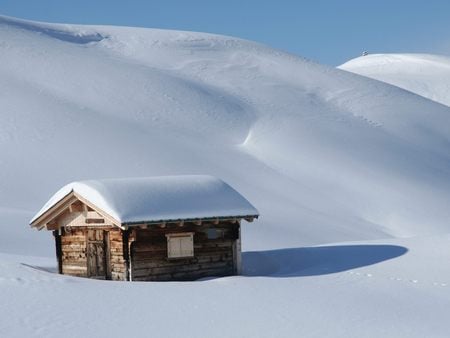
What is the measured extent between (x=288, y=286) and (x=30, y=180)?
24373mm

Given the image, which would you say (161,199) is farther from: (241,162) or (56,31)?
(56,31)

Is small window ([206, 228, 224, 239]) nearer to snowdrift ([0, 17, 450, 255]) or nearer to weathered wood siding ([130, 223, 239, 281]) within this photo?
weathered wood siding ([130, 223, 239, 281])

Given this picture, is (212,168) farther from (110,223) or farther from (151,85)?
(110,223)

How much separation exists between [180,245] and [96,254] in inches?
Result: 100

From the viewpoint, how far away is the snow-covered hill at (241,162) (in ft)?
50.0

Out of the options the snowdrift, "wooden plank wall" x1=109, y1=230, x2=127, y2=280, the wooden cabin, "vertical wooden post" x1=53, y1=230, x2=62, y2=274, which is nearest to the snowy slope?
the snowdrift

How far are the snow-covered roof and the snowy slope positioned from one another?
102637 mm

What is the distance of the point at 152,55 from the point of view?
75875mm

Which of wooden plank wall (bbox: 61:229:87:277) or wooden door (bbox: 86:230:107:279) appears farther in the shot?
wooden plank wall (bbox: 61:229:87:277)

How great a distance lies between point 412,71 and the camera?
447 feet

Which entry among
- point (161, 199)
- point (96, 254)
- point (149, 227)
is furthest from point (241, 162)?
point (149, 227)

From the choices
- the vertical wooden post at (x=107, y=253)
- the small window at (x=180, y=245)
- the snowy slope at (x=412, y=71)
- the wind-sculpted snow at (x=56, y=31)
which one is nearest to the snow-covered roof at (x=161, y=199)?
the small window at (x=180, y=245)

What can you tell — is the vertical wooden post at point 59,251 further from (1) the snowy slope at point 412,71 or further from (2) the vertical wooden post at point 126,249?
(1) the snowy slope at point 412,71

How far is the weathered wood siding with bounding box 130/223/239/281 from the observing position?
1970 cm
